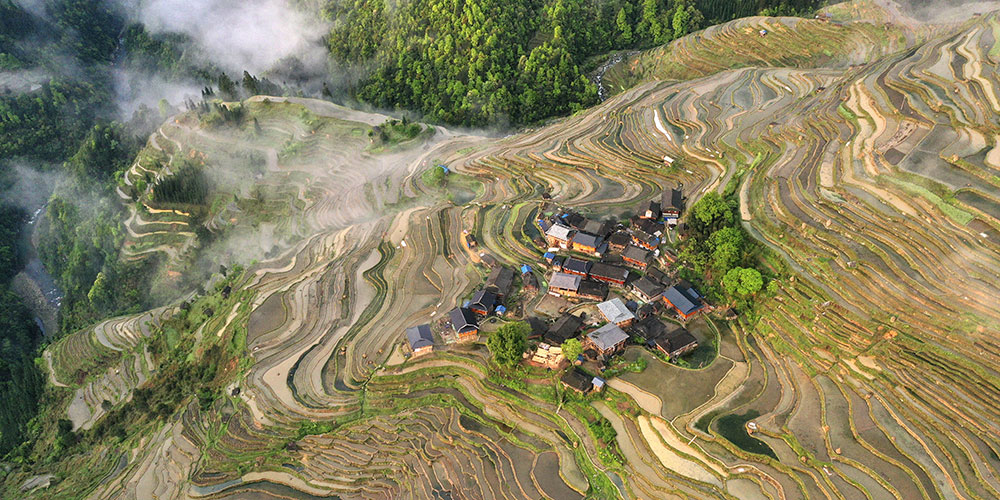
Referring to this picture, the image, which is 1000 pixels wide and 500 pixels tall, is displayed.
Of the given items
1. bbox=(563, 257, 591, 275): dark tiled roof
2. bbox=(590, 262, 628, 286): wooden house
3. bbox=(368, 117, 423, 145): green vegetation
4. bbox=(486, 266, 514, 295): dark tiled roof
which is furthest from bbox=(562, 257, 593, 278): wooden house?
bbox=(368, 117, 423, 145): green vegetation

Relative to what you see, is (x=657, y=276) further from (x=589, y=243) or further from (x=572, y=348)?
(x=572, y=348)

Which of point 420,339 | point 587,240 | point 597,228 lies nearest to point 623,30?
point 597,228

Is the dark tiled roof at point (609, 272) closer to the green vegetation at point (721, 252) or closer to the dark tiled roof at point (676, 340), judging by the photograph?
the green vegetation at point (721, 252)

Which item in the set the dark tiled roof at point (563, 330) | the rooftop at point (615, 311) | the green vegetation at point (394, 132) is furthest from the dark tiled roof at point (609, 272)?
the green vegetation at point (394, 132)

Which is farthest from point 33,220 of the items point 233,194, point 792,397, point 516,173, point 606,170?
point 792,397

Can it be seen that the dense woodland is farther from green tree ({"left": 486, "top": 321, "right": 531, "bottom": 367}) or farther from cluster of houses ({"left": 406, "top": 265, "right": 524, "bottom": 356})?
green tree ({"left": 486, "top": 321, "right": 531, "bottom": 367})
